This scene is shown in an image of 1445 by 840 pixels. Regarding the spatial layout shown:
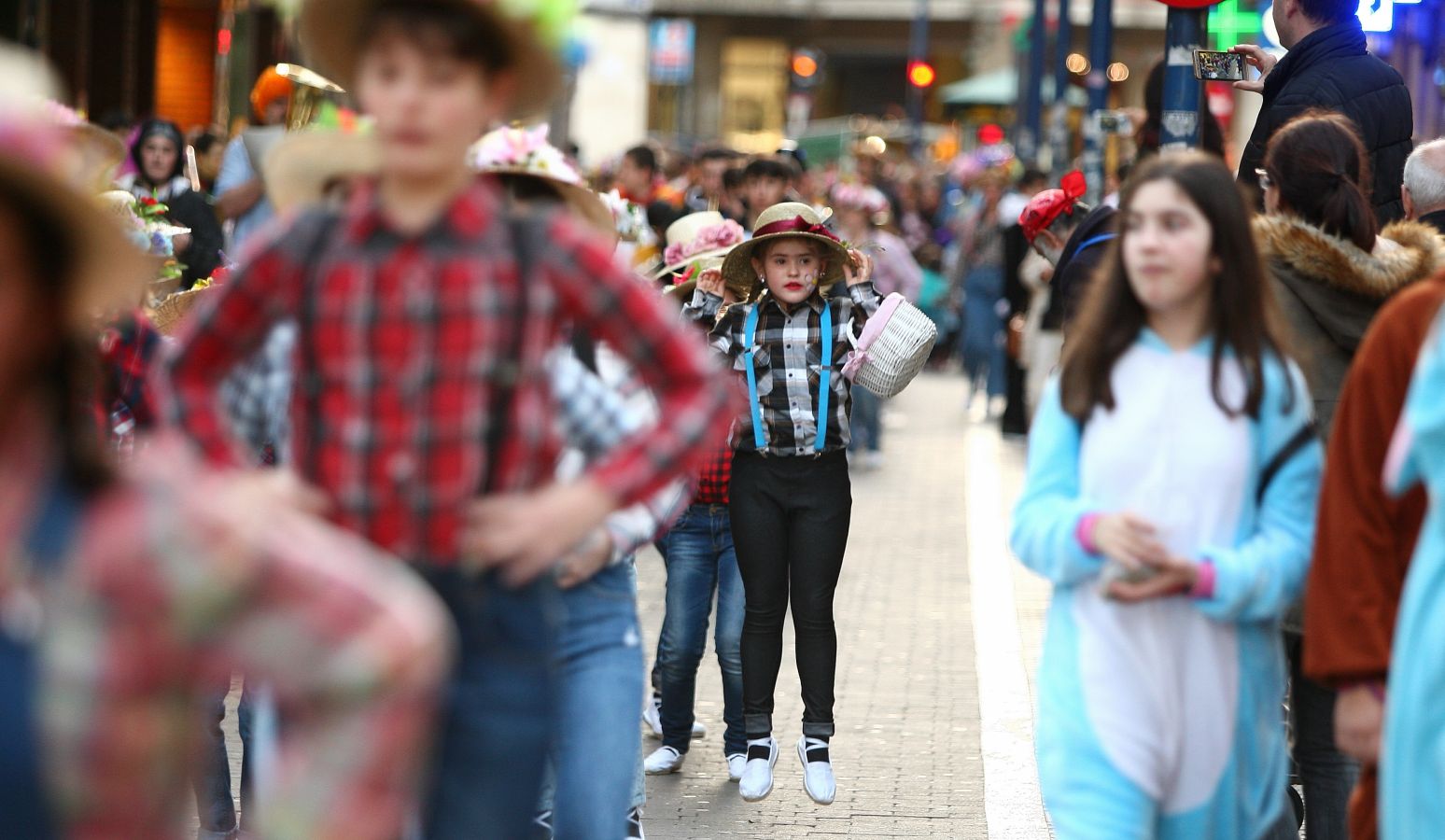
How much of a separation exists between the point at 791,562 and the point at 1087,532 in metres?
3.20

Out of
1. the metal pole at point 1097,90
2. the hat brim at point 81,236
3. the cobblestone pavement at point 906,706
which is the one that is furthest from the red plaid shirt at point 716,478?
the metal pole at point 1097,90

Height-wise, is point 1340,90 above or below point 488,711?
above

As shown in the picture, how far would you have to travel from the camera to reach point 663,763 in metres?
7.45

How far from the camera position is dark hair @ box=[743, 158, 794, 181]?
1050 centimetres

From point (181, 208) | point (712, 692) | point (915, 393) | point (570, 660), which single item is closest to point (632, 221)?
point (712, 692)

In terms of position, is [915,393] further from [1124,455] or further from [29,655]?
[29,655]

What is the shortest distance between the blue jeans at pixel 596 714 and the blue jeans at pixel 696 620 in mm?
3253

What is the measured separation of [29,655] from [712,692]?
22.3ft

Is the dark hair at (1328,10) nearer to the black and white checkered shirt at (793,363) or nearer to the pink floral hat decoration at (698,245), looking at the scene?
the black and white checkered shirt at (793,363)

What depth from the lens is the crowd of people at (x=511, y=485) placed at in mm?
2148

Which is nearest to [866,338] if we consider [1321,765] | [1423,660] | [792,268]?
[792,268]

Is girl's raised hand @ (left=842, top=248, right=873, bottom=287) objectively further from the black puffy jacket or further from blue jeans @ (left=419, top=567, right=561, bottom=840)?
blue jeans @ (left=419, top=567, right=561, bottom=840)

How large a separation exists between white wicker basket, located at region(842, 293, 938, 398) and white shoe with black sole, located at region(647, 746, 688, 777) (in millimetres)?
1484

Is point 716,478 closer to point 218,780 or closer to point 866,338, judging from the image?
point 866,338
